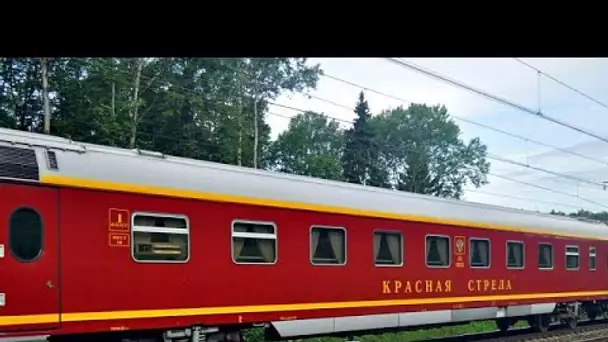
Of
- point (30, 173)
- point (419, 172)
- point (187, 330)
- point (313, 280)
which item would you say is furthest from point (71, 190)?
point (419, 172)

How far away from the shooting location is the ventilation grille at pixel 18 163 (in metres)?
8.83

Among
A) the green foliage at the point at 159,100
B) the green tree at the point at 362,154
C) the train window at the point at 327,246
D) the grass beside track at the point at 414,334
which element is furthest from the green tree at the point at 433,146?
the train window at the point at 327,246

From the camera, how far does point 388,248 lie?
14.1 meters

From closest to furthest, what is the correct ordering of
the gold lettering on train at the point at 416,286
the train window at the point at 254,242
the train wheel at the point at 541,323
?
the train window at the point at 254,242 → the gold lettering on train at the point at 416,286 → the train wheel at the point at 541,323

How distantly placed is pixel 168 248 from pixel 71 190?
1568 millimetres

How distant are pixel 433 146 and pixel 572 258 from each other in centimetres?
4271

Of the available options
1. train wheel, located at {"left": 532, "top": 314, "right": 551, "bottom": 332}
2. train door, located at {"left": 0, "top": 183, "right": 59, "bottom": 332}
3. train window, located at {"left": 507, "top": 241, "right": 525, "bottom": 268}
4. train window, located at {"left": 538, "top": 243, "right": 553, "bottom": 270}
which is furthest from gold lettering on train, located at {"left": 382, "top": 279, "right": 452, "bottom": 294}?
train door, located at {"left": 0, "top": 183, "right": 59, "bottom": 332}

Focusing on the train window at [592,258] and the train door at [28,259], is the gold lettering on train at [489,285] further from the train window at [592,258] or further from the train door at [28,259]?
the train door at [28,259]

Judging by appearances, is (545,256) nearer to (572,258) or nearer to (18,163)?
(572,258)

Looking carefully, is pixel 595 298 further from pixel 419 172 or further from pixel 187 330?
pixel 419 172

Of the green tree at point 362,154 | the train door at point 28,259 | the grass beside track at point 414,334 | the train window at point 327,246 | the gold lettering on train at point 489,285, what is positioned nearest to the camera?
the train door at point 28,259

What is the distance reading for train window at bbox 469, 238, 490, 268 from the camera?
16.5 m

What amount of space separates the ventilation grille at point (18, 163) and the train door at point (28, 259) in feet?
0.44

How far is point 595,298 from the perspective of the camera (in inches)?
870
